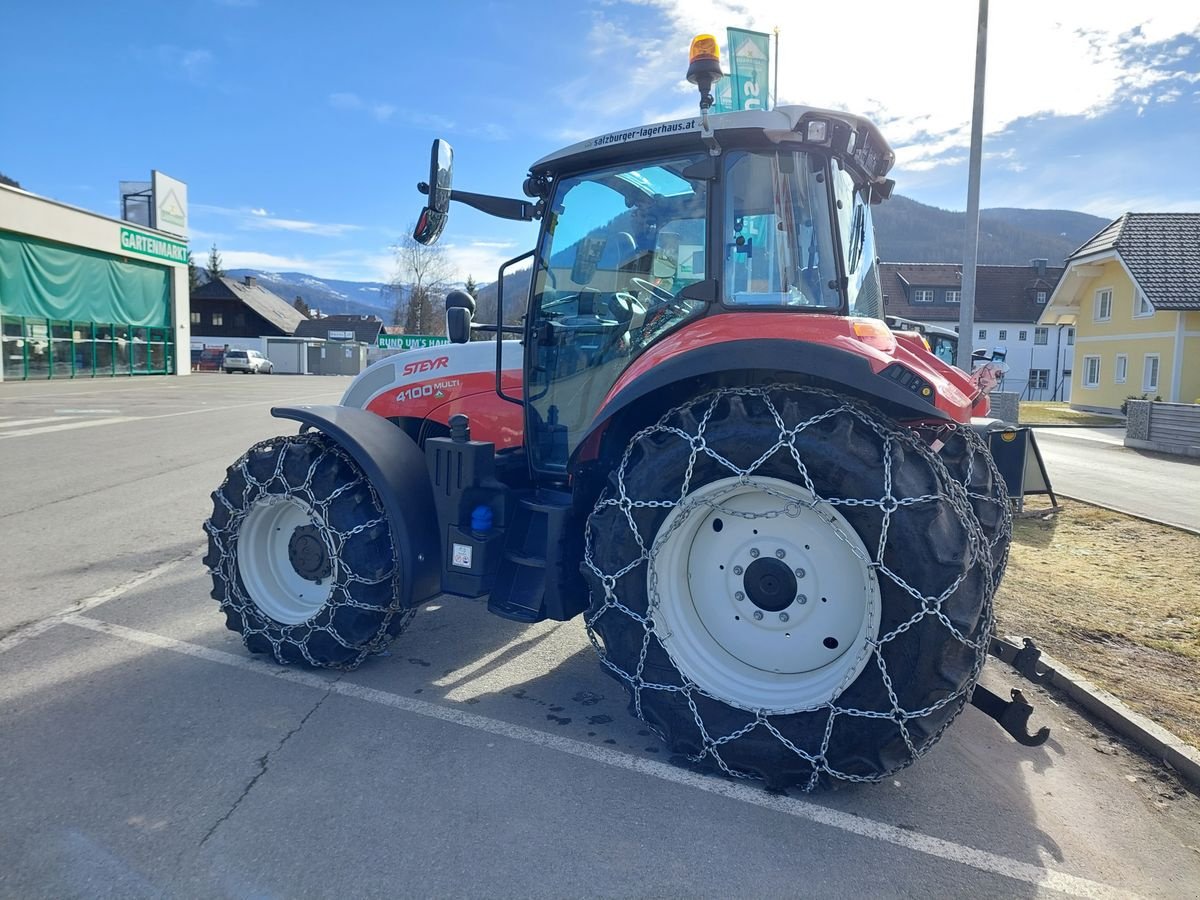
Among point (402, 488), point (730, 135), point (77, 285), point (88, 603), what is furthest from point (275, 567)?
point (77, 285)

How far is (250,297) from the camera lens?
247ft

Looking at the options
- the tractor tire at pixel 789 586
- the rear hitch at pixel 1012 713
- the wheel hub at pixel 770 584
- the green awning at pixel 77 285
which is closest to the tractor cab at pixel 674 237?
the tractor tire at pixel 789 586

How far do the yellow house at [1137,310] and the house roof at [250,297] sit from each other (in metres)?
62.6

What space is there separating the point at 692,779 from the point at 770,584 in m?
0.82

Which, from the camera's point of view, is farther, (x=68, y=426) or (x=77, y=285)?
(x=77, y=285)

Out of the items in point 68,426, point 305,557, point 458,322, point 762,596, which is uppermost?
point 458,322

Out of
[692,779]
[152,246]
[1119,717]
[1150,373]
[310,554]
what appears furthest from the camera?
[152,246]

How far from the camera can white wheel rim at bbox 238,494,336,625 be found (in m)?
4.29

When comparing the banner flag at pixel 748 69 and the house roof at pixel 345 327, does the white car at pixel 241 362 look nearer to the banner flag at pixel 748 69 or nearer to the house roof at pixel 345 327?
the house roof at pixel 345 327

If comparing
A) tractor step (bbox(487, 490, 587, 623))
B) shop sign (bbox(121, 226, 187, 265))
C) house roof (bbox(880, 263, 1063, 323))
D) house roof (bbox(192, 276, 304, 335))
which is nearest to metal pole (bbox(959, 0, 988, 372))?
tractor step (bbox(487, 490, 587, 623))

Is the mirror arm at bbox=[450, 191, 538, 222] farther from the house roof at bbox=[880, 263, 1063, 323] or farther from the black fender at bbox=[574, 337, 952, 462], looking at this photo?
the house roof at bbox=[880, 263, 1063, 323]

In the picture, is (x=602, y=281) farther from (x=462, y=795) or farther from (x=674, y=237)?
(x=462, y=795)

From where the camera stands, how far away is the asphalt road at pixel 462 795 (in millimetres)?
2656

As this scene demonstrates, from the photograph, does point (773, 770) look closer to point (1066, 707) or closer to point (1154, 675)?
point (1066, 707)
